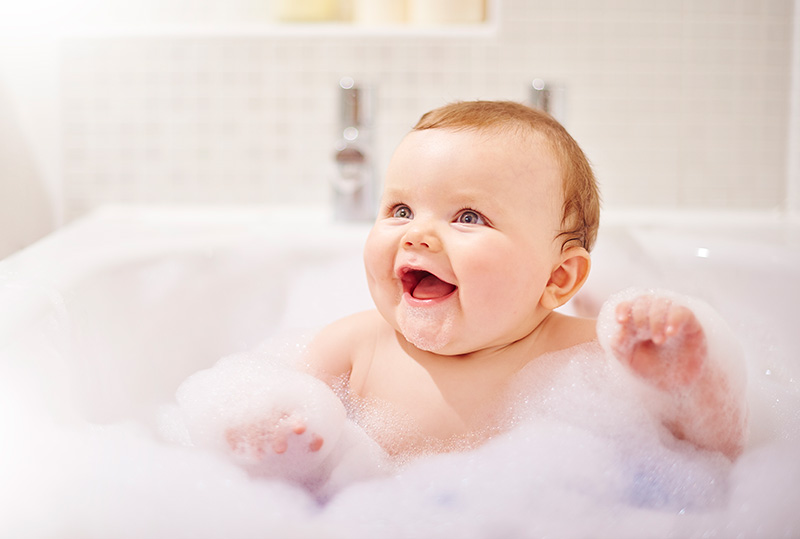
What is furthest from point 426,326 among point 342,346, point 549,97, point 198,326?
point 549,97

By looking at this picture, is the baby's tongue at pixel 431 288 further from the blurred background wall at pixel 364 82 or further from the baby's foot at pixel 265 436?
the blurred background wall at pixel 364 82

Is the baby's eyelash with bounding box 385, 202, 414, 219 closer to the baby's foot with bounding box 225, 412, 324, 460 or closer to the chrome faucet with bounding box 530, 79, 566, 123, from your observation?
the baby's foot with bounding box 225, 412, 324, 460

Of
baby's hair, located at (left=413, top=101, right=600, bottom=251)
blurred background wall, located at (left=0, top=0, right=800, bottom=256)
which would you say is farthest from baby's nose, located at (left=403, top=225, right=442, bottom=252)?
blurred background wall, located at (left=0, top=0, right=800, bottom=256)

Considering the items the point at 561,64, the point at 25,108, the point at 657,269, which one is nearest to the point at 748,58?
the point at 561,64

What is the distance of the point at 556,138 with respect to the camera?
0.94 m

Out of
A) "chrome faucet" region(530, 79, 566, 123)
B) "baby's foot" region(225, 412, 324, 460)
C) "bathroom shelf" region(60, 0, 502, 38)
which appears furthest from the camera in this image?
"bathroom shelf" region(60, 0, 502, 38)

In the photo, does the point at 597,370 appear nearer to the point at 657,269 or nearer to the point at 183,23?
the point at 657,269

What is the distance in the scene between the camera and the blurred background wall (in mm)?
1574

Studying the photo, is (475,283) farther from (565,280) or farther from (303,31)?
(303,31)

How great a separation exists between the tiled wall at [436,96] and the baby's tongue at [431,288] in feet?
2.37

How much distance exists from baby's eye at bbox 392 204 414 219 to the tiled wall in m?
0.69

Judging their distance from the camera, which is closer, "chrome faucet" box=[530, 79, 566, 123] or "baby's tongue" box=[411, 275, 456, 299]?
"baby's tongue" box=[411, 275, 456, 299]

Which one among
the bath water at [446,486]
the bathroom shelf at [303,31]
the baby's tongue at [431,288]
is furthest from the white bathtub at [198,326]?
the bathroom shelf at [303,31]

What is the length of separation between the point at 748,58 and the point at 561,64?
1.12 feet
